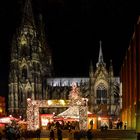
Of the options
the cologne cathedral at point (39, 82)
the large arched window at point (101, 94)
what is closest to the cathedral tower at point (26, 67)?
the cologne cathedral at point (39, 82)

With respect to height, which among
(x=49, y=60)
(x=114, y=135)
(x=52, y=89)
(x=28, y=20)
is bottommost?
(x=114, y=135)

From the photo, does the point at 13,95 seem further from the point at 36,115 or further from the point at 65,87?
the point at 36,115

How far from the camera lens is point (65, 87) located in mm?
123812

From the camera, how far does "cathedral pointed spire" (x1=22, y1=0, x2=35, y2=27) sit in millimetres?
134000

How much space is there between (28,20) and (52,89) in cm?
2259

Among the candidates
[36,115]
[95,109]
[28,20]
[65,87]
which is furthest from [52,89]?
[36,115]

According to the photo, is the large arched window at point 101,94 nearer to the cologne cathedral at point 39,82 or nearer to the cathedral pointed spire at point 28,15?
the cologne cathedral at point 39,82

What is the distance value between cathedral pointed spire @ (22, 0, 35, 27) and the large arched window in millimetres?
28139

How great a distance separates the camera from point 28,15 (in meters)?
135

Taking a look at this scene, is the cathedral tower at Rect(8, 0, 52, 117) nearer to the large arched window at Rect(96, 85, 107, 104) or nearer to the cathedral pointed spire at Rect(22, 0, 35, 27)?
the cathedral pointed spire at Rect(22, 0, 35, 27)

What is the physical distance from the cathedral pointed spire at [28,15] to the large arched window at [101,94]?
28.1 metres

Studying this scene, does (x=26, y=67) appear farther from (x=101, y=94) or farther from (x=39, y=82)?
(x=101, y=94)

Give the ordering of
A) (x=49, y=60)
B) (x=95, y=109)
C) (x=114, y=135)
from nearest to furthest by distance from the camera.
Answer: (x=114, y=135), (x=95, y=109), (x=49, y=60)

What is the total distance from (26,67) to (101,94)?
70.1ft
